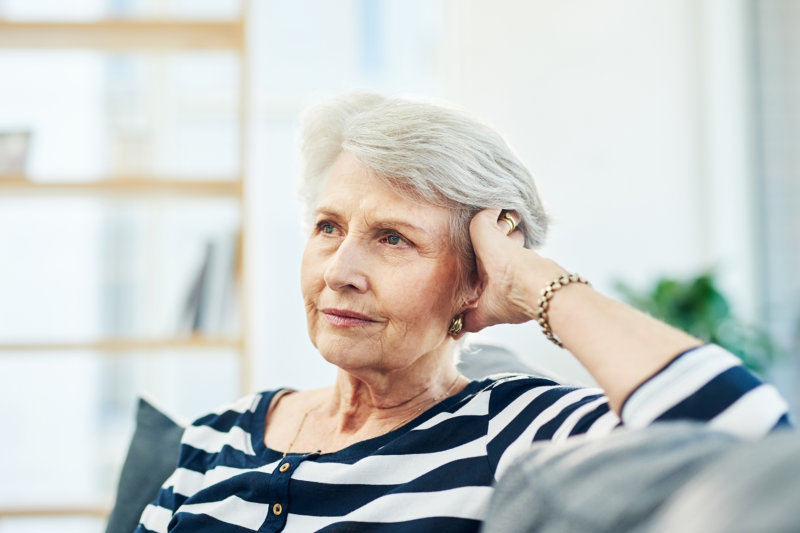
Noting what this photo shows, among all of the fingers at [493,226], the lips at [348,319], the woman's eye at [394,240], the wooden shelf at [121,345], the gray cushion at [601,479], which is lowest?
the wooden shelf at [121,345]

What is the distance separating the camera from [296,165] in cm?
326

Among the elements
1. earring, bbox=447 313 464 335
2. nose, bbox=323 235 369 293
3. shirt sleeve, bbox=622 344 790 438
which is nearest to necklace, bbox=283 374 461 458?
earring, bbox=447 313 464 335

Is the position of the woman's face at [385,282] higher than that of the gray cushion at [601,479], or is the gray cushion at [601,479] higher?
the woman's face at [385,282]

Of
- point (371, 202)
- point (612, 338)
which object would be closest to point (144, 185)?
point (371, 202)

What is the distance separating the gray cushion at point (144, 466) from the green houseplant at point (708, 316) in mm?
2098

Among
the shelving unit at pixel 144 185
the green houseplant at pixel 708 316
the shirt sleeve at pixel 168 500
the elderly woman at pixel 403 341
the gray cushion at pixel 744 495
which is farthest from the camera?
the green houseplant at pixel 708 316

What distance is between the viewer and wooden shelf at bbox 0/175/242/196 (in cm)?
269

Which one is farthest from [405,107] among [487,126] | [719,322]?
[719,322]

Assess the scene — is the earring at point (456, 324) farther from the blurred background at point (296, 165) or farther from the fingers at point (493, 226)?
the blurred background at point (296, 165)

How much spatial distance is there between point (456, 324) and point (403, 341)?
0.11m

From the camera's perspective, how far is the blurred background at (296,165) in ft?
10.6

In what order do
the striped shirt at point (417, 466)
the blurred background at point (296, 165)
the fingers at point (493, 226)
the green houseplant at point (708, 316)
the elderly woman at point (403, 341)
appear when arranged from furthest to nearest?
the blurred background at point (296, 165) → the green houseplant at point (708, 316) → the fingers at point (493, 226) → the elderly woman at point (403, 341) → the striped shirt at point (417, 466)

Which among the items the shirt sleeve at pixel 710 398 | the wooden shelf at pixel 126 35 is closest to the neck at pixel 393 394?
the shirt sleeve at pixel 710 398

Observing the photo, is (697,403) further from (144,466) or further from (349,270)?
(144,466)
